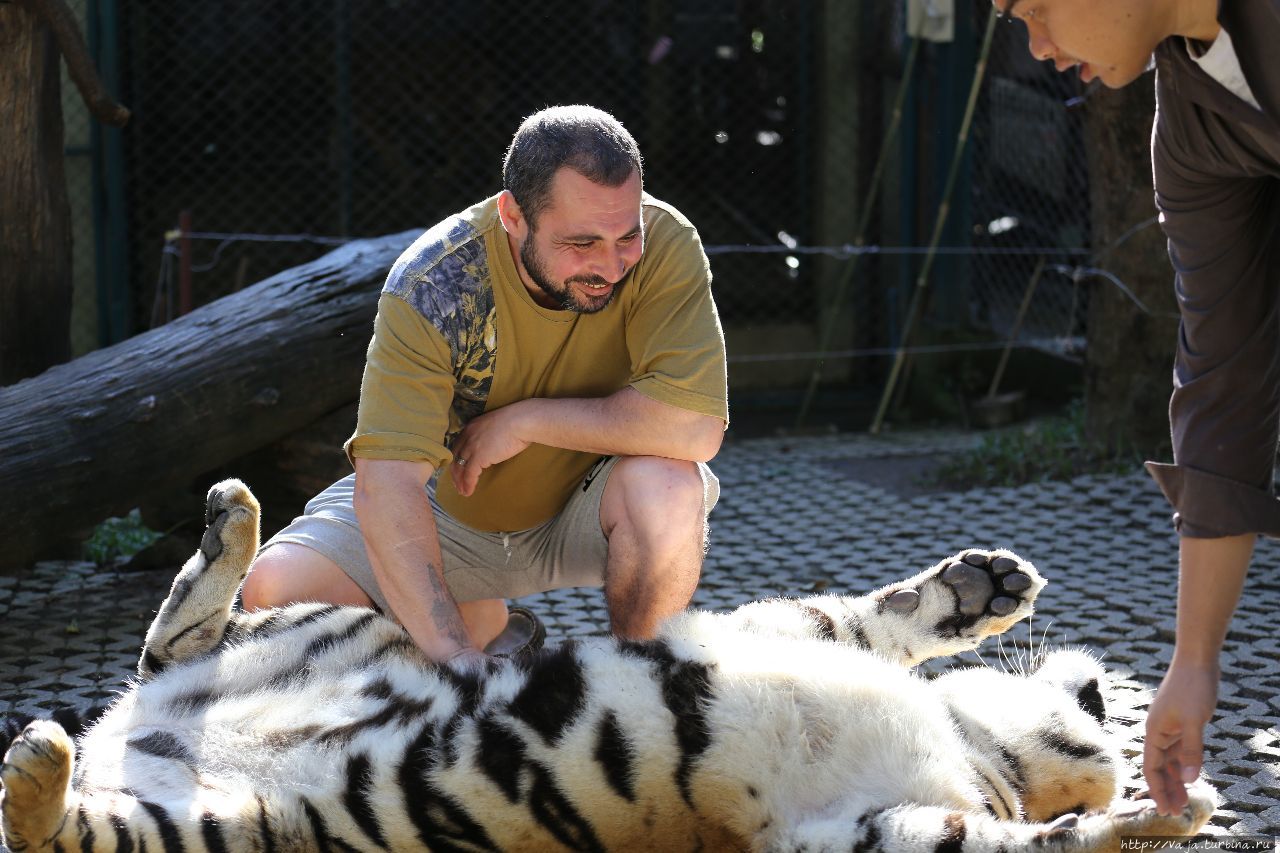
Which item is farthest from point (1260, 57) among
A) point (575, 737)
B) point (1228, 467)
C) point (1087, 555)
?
point (1087, 555)

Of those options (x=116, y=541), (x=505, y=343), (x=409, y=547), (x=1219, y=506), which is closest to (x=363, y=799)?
(x=409, y=547)

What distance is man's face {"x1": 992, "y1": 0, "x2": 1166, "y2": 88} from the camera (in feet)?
5.81

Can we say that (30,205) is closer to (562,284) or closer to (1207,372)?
(562,284)

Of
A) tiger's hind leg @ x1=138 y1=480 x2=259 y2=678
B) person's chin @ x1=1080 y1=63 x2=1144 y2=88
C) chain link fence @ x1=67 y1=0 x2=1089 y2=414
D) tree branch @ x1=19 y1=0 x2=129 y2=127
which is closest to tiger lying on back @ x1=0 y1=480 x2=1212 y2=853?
tiger's hind leg @ x1=138 y1=480 x2=259 y2=678

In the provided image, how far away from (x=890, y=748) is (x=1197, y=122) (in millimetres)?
1085

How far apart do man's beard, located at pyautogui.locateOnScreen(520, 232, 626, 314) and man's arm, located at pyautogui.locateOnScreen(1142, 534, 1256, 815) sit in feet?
4.60

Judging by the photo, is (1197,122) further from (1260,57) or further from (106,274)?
(106,274)

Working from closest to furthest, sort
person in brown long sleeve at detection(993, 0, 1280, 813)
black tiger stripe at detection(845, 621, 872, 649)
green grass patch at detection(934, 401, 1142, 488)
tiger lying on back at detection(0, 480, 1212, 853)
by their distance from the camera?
person in brown long sleeve at detection(993, 0, 1280, 813) < tiger lying on back at detection(0, 480, 1212, 853) < black tiger stripe at detection(845, 621, 872, 649) < green grass patch at detection(934, 401, 1142, 488)

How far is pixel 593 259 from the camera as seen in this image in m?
2.95

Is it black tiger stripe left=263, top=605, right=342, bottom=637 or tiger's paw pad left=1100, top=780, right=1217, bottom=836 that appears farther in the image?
black tiger stripe left=263, top=605, right=342, bottom=637

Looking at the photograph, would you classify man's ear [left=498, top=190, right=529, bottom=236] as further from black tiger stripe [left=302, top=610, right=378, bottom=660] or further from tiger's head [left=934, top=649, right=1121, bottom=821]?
tiger's head [left=934, top=649, right=1121, bottom=821]

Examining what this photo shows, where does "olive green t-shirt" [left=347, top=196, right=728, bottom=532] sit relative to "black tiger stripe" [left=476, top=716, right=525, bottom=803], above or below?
above

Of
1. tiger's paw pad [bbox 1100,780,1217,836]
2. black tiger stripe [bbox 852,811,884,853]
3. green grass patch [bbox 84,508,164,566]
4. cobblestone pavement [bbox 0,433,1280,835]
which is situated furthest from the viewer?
green grass patch [bbox 84,508,164,566]

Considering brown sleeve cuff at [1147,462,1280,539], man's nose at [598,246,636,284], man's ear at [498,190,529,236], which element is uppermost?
man's ear at [498,190,529,236]
